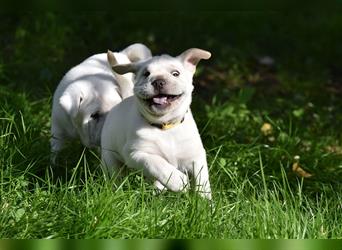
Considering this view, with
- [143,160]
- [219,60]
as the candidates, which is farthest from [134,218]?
[219,60]

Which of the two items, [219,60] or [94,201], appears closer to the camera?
[94,201]

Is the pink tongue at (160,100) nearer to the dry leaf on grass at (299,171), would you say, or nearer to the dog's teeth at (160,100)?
the dog's teeth at (160,100)

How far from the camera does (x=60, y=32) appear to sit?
779cm

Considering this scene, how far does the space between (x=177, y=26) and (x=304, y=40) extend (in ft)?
3.99

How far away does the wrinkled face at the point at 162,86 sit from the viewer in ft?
14.5

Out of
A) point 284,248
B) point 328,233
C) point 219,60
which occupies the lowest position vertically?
point 219,60

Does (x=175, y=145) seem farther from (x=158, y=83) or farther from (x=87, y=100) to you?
(x=87, y=100)

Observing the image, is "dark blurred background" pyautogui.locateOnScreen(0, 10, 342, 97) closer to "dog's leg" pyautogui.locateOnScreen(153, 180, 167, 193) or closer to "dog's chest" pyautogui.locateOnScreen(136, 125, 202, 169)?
"dog's chest" pyautogui.locateOnScreen(136, 125, 202, 169)

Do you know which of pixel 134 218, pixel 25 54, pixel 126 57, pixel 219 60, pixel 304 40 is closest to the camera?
pixel 134 218

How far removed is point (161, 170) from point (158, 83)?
41 centimetres

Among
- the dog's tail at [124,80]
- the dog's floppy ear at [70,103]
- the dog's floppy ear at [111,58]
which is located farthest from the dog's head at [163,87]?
the dog's floppy ear at [70,103]

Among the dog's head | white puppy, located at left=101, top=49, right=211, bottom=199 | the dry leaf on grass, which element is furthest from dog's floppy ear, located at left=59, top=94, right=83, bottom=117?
the dry leaf on grass

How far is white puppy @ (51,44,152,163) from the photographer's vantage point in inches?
204

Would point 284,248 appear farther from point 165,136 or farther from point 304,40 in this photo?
point 304,40
